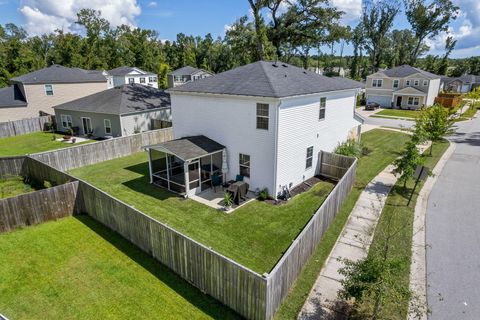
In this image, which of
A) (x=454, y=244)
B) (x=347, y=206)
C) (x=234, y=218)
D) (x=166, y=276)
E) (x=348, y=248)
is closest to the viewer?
(x=166, y=276)

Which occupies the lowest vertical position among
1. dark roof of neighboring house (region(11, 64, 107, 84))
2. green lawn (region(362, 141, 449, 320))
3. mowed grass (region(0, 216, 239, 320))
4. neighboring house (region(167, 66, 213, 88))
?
mowed grass (region(0, 216, 239, 320))

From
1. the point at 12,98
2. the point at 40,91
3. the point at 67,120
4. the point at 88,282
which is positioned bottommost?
the point at 88,282

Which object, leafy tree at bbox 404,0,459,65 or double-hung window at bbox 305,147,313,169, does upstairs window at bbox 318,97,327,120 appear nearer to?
double-hung window at bbox 305,147,313,169

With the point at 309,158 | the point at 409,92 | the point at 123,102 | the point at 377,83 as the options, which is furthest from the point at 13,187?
the point at 377,83

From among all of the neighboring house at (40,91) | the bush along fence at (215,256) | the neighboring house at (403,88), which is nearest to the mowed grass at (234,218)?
the bush along fence at (215,256)

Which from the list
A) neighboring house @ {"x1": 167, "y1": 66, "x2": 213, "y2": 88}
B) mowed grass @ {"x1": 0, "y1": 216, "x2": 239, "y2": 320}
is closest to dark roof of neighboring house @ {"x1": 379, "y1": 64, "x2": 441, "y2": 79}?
neighboring house @ {"x1": 167, "y1": 66, "x2": 213, "y2": 88}

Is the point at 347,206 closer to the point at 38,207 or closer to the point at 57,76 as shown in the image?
the point at 38,207

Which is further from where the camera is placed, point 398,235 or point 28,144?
point 28,144
